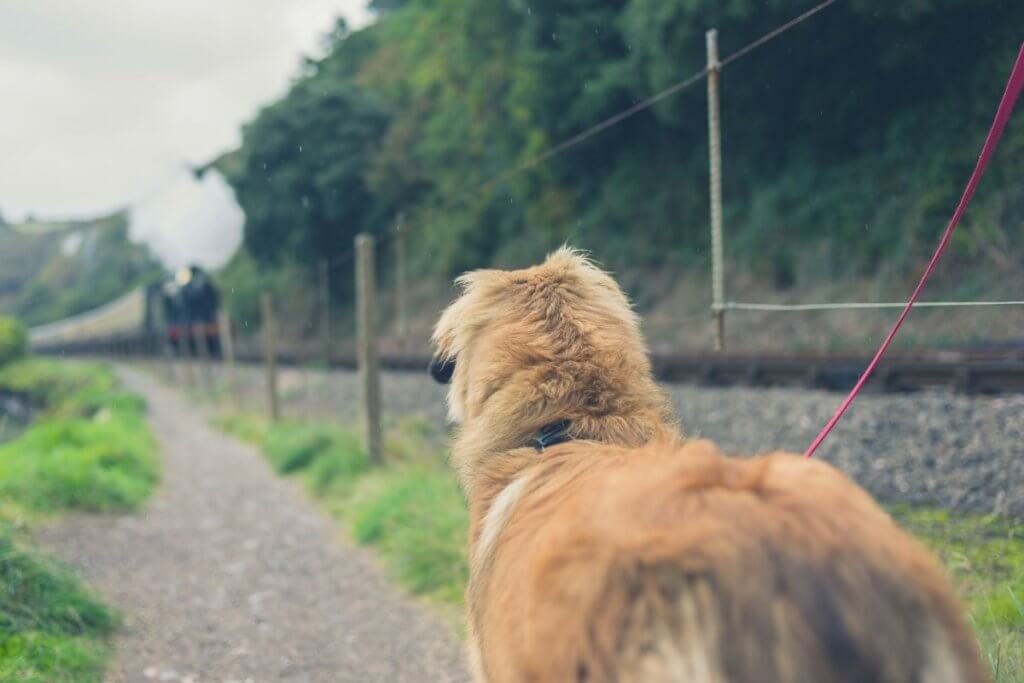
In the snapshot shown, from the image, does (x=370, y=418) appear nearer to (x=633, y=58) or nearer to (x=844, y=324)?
(x=844, y=324)

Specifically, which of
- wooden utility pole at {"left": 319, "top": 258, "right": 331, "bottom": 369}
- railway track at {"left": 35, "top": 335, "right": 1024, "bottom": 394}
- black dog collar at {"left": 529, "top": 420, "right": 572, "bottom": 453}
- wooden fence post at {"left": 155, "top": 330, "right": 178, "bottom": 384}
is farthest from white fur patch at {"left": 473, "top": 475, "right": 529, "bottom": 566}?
wooden fence post at {"left": 155, "top": 330, "right": 178, "bottom": 384}

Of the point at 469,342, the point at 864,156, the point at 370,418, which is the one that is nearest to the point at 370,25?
the point at 864,156

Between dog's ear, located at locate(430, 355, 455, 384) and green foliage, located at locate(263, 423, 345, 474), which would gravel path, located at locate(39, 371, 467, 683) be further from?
dog's ear, located at locate(430, 355, 455, 384)

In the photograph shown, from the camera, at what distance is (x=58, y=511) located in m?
7.43

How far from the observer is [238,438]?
14.3 m

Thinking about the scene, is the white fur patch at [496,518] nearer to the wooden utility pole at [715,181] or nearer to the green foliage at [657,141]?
the wooden utility pole at [715,181]

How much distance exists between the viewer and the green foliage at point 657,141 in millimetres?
10422

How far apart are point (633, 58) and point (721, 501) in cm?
1778

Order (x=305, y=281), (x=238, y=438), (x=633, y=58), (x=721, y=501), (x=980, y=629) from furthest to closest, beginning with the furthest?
(x=305, y=281)
(x=633, y=58)
(x=238, y=438)
(x=980, y=629)
(x=721, y=501)

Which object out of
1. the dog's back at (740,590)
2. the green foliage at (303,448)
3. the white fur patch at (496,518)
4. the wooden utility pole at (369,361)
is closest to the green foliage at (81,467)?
the green foliage at (303,448)

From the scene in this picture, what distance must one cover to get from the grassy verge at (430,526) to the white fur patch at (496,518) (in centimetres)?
167

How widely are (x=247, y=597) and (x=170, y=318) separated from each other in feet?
116

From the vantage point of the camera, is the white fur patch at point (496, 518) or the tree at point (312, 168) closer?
the white fur patch at point (496, 518)

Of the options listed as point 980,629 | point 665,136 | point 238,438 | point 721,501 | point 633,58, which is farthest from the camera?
point 665,136
